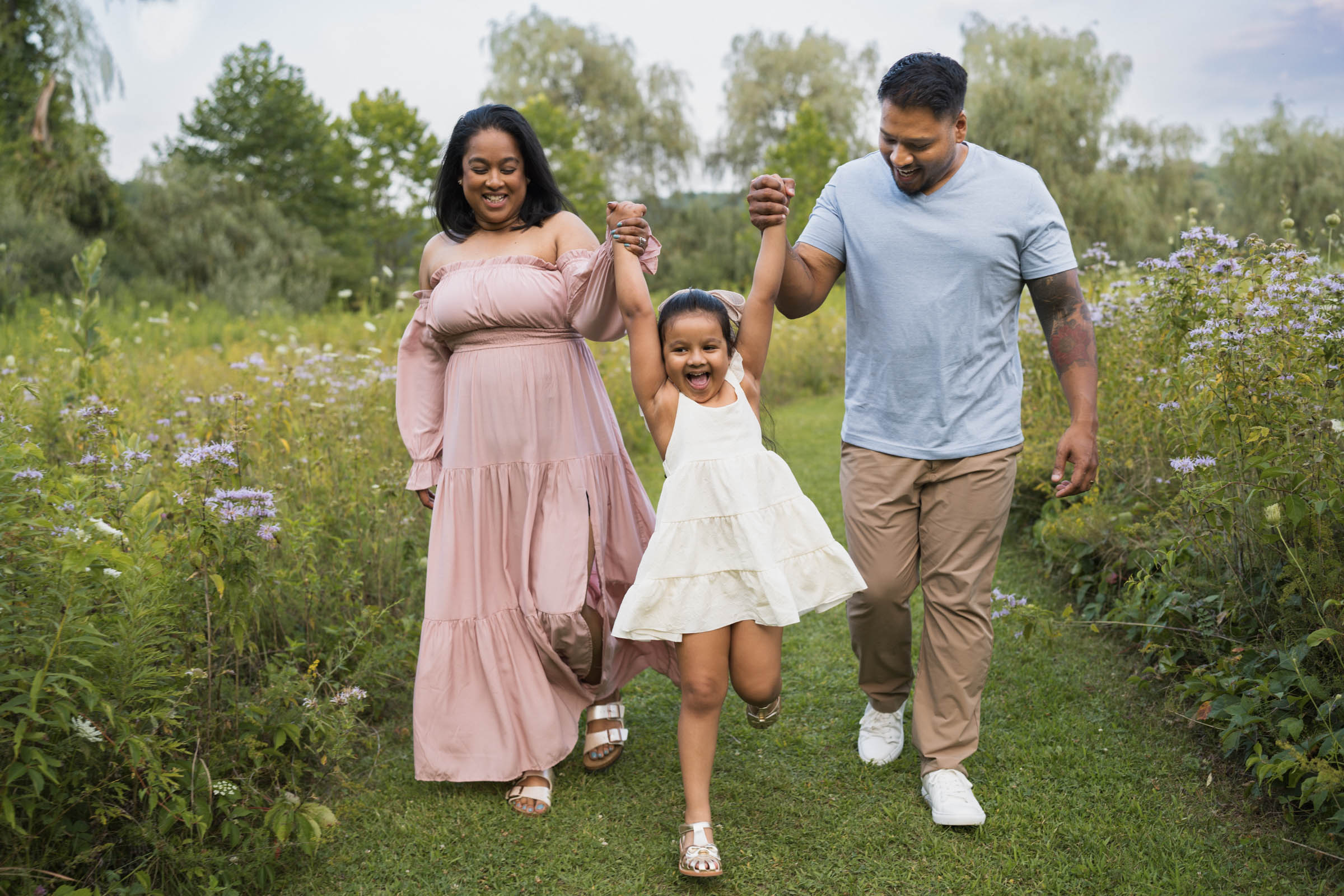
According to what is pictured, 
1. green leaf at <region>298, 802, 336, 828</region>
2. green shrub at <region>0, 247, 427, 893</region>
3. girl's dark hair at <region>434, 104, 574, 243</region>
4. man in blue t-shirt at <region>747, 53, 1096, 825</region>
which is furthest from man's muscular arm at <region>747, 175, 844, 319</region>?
green leaf at <region>298, 802, 336, 828</region>

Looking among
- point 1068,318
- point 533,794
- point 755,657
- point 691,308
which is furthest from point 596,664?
point 1068,318

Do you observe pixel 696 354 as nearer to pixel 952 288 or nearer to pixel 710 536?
pixel 710 536

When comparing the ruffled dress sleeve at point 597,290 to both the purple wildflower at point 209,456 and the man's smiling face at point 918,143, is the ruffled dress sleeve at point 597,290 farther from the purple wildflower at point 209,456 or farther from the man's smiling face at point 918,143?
the purple wildflower at point 209,456

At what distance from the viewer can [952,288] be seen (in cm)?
296

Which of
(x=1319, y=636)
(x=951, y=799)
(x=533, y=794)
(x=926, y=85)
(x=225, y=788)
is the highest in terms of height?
(x=926, y=85)

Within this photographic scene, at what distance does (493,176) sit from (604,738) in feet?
6.39

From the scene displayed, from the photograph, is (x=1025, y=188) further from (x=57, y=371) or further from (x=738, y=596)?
(x=57, y=371)

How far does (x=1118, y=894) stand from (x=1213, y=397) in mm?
1494

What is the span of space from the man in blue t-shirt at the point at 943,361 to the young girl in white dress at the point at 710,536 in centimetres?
40

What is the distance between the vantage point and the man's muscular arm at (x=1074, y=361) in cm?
295

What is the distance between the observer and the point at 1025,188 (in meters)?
2.97

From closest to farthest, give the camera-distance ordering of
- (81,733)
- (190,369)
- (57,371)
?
1. (81,733)
2. (57,371)
3. (190,369)

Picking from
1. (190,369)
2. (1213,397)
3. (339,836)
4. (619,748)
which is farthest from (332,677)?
(190,369)

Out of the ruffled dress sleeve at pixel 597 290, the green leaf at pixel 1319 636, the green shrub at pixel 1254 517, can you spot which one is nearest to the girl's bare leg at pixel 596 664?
the ruffled dress sleeve at pixel 597 290
